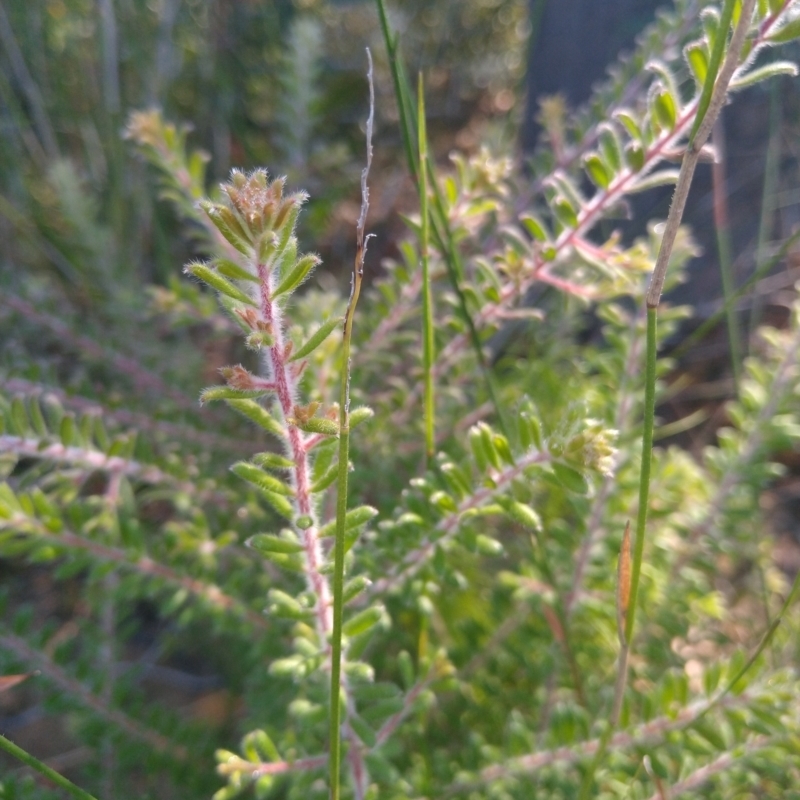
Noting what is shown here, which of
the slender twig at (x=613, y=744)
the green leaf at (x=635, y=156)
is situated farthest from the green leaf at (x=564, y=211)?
the slender twig at (x=613, y=744)

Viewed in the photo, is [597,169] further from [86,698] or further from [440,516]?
[86,698]

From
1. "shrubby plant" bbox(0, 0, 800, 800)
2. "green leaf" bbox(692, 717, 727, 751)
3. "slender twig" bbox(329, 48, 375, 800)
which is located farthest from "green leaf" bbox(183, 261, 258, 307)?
"green leaf" bbox(692, 717, 727, 751)

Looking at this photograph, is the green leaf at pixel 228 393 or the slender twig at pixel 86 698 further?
the slender twig at pixel 86 698

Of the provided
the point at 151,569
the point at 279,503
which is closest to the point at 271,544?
the point at 279,503

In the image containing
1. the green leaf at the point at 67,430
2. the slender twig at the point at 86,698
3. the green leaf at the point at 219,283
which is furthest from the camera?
the slender twig at the point at 86,698

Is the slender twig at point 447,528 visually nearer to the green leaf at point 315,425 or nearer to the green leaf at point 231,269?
the green leaf at point 315,425

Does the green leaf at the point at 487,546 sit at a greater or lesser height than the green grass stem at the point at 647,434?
lesser

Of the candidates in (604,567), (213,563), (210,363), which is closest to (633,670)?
(604,567)

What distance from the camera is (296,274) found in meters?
0.70

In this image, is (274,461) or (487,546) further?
(487,546)

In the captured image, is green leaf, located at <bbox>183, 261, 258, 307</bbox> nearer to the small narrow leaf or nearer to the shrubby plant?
the shrubby plant

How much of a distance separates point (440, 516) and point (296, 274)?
0.53 m

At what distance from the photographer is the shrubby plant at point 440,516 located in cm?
87

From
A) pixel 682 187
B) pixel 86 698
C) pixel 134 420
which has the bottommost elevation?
pixel 86 698
